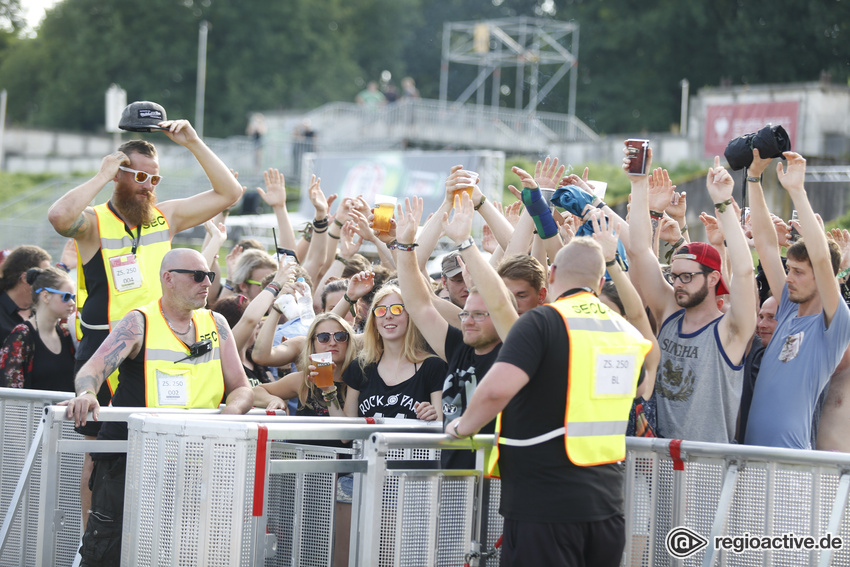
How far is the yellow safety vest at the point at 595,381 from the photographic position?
4016 mm

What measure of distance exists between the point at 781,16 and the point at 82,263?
3663 cm

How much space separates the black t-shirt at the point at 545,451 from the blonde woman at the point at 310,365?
1.97 m

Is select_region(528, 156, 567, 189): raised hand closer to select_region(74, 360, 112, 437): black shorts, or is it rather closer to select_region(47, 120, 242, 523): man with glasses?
select_region(47, 120, 242, 523): man with glasses

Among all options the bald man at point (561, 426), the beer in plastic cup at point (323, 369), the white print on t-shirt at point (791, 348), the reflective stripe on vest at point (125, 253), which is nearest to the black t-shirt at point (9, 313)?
the reflective stripe on vest at point (125, 253)


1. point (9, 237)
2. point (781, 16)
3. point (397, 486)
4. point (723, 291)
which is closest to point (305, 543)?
point (397, 486)

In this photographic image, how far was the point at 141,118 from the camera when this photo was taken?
589 centimetres

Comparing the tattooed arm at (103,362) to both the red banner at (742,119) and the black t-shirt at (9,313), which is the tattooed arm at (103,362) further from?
the red banner at (742,119)

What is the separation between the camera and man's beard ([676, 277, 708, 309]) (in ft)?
17.0

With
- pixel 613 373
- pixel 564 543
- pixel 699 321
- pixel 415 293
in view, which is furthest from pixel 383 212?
pixel 564 543

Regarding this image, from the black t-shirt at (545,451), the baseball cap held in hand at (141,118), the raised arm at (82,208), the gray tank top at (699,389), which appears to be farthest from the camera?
the baseball cap held in hand at (141,118)

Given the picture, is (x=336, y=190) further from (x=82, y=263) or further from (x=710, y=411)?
(x=710, y=411)

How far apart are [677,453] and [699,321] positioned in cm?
96

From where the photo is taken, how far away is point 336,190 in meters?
20.8

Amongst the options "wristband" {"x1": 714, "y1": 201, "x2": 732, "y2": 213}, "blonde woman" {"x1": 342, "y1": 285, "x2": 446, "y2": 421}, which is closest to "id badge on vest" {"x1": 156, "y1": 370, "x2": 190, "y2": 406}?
"blonde woman" {"x1": 342, "y1": 285, "x2": 446, "y2": 421}
